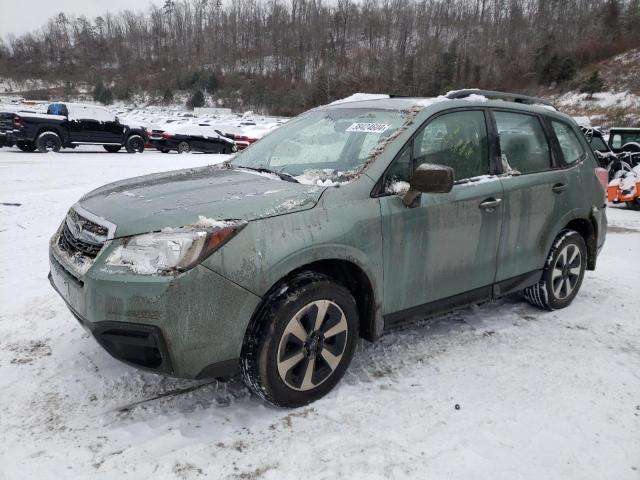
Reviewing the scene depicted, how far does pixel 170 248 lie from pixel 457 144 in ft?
6.92

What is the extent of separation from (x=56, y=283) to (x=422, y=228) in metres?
2.19

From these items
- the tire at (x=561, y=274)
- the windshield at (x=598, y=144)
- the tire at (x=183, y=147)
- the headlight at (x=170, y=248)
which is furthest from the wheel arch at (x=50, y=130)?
the tire at (x=561, y=274)

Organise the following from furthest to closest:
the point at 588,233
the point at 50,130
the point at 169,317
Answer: the point at 50,130 → the point at 588,233 → the point at 169,317

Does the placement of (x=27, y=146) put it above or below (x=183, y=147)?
above

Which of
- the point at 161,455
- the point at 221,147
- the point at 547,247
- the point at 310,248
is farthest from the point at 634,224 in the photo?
the point at 221,147

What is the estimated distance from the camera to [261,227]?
2.54 metres

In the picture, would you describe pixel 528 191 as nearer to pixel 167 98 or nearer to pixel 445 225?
pixel 445 225

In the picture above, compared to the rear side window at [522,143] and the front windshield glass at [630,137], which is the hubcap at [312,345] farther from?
the front windshield glass at [630,137]

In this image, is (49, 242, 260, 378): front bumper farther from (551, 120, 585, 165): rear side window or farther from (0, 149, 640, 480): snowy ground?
(551, 120, 585, 165): rear side window

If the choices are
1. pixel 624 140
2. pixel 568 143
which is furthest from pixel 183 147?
pixel 568 143

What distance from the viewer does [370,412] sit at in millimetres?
2795

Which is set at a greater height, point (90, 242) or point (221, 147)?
point (90, 242)

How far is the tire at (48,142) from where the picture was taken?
17.3 m

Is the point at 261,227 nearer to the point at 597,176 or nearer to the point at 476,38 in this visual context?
the point at 597,176
